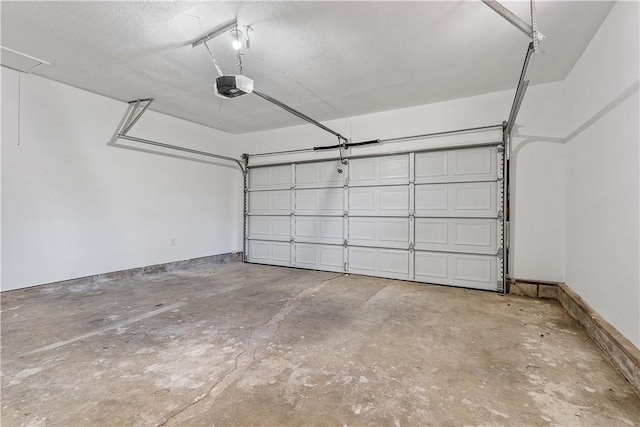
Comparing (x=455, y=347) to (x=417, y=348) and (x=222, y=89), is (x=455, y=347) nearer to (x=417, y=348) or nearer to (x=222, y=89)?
(x=417, y=348)

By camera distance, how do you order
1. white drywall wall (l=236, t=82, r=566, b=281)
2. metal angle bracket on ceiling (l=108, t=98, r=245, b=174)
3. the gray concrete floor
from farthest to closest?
metal angle bracket on ceiling (l=108, t=98, r=245, b=174) → white drywall wall (l=236, t=82, r=566, b=281) → the gray concrete floor

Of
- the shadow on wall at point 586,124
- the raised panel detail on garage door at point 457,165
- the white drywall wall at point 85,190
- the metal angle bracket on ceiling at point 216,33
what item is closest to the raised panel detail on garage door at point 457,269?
the raised panel detail on garage door at point 457,165

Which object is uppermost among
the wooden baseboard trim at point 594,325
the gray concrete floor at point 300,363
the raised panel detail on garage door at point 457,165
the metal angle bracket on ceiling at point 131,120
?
the metal angle bracket on ceiling at point 131,120

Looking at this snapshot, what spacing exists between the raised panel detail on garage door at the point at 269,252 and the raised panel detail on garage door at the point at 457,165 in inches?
123

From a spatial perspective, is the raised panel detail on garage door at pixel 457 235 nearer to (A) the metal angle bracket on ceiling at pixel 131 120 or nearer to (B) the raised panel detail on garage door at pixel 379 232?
(B) the raised panel detail on garage door at pixel 379 232

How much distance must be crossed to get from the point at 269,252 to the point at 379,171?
3.06 meters

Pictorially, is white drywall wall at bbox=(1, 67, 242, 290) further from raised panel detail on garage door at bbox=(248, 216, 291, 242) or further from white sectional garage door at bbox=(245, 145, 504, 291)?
white sectional garage door at bbox=(245, 145, 504, 291)

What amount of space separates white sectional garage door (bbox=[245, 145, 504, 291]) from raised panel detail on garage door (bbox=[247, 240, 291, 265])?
0.02 m

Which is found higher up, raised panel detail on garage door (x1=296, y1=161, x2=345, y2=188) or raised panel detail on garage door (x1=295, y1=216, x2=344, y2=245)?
raised panel detail on garage door (x1=296, y1=161, x2=345, y2=188)

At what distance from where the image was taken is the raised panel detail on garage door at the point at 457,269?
4379 mm

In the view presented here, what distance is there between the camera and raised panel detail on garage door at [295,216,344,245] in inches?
224

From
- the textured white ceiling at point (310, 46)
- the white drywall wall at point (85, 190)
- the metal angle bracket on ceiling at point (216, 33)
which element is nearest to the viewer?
the textured white ceiling at point (310, 46)

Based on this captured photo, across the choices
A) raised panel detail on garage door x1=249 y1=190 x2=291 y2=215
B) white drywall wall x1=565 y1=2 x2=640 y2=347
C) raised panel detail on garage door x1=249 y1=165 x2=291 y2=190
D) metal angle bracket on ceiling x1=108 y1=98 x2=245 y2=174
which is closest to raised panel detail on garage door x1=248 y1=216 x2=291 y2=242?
raised panel detail on garage door x1=249 y1=190 x2=291 y2=215

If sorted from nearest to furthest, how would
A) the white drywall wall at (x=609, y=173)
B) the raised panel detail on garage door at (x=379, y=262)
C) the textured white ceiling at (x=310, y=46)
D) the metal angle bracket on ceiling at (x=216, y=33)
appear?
the white drywall wall at (x=609, y=173), the textured white ceiling at (x=310, y=46), the metal angle bracket on ceiling at (x=216, y=33), the raised panel detail on garage door at (x=379, y=262)
